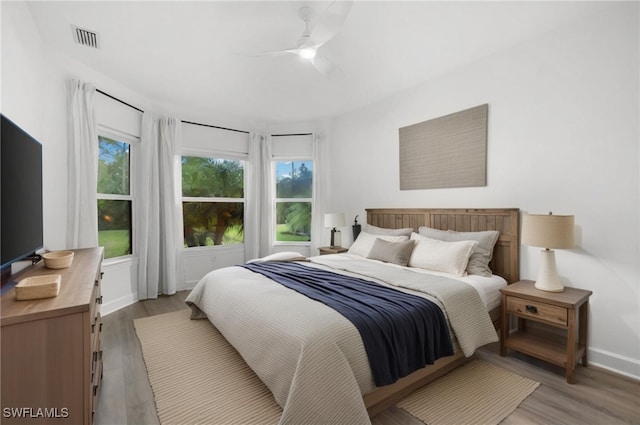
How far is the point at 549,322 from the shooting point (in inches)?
86.5

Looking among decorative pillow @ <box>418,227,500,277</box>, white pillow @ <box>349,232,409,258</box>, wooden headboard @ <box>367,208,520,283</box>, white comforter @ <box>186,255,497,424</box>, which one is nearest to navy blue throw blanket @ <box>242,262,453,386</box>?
white comforter @ <box>186,255,497,424</box>

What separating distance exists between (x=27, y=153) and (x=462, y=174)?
3.62m

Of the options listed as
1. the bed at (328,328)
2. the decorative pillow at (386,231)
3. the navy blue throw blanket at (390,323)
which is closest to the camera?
the bed at (328,328)

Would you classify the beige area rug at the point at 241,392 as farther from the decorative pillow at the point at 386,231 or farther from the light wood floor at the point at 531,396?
the decorative pillow at the point at 386,231

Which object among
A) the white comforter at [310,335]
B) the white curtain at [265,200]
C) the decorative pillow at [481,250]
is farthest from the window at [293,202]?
the decorative pillow at [481,250]

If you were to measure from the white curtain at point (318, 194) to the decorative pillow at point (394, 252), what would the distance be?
1740 millimetres

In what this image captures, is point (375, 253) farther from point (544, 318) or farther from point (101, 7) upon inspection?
point (101, 7)

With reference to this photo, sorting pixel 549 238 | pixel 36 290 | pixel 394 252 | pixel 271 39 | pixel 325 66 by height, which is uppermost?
pixel 271 39

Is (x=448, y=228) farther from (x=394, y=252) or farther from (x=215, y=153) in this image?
(x=215, y=153)

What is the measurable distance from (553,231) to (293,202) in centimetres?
380

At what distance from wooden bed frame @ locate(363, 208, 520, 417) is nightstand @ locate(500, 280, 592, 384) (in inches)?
9.5

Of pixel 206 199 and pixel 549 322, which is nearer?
pixel 549 322

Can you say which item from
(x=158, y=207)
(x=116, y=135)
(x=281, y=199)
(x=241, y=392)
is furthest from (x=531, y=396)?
(x=116, y=135)

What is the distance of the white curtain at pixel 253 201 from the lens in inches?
194
